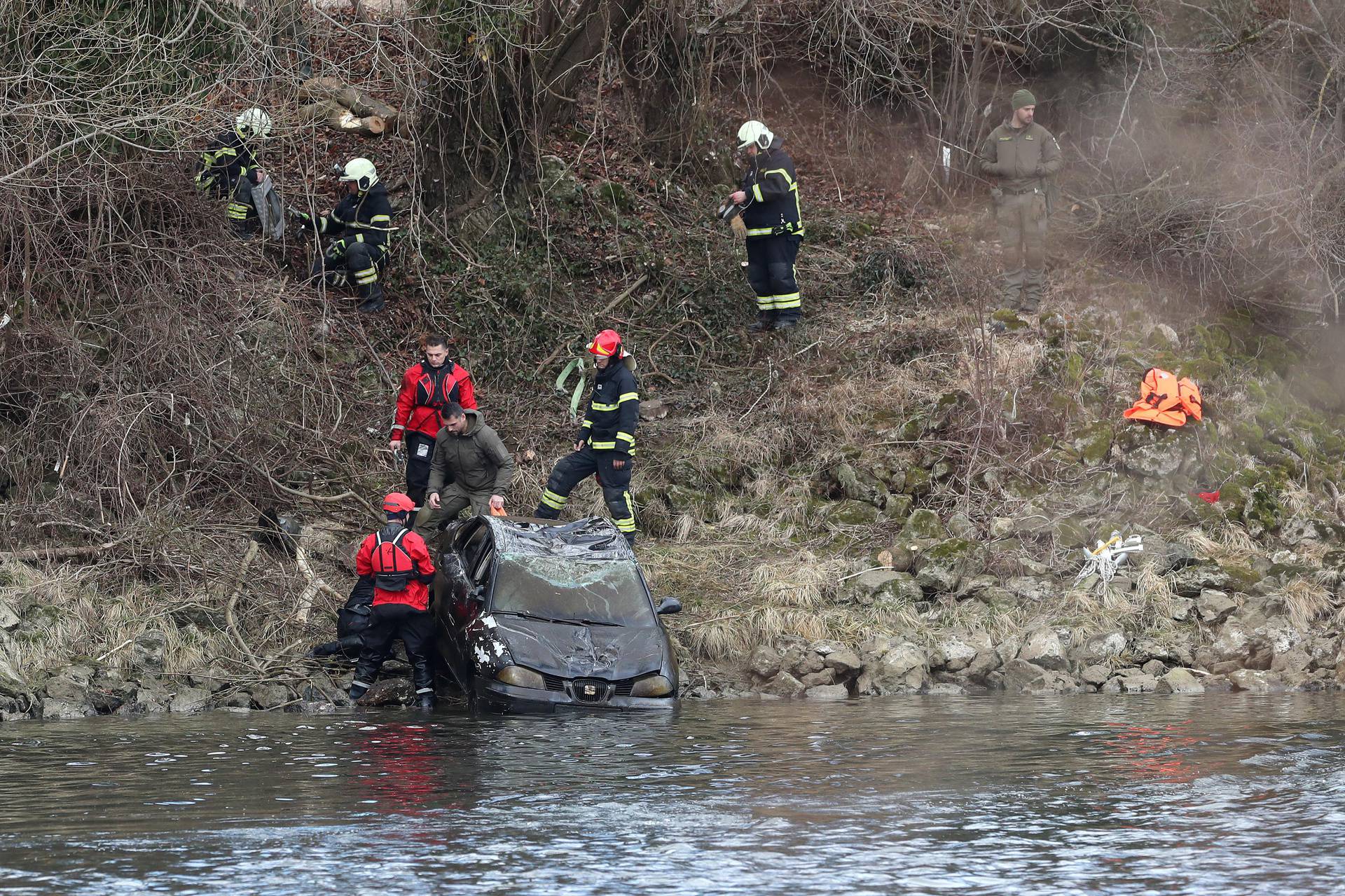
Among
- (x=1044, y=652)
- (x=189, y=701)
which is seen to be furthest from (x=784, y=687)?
(x=189, y=701)

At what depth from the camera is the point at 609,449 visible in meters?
15.2

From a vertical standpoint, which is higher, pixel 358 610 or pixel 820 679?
pixel 358 610

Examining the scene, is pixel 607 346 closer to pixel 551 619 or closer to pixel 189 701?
pixel 551 619

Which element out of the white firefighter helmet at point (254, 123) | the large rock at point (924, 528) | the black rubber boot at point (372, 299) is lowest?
the large rock at point (924, 528)

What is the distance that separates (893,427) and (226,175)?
766 centimetres

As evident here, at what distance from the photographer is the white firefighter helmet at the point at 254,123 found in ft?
53.0

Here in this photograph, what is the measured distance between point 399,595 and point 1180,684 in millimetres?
6757

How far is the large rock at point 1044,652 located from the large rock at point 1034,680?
1.8 inches

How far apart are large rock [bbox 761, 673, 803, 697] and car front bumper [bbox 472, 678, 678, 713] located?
2.24 metres

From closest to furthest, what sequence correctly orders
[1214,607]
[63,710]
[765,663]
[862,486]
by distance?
[63,710]
[765,663]
[1214,607]
[862,486]

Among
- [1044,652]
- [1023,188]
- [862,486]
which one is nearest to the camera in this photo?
[1044,652]

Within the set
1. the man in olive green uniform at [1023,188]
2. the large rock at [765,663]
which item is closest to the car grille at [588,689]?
the large rock at [765,663]

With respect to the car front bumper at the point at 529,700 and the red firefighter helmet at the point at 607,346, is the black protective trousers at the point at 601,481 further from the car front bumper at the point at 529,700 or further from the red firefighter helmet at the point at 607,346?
the car front bumper at the point at 529,700

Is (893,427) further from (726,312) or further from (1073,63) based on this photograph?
(1073,63)
